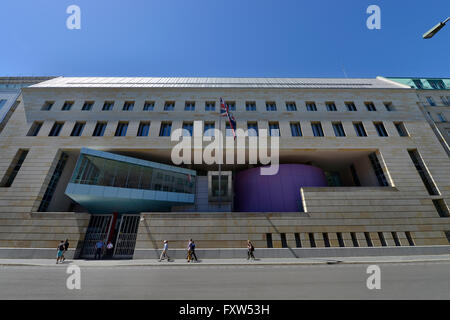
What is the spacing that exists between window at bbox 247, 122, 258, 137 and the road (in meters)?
16.0

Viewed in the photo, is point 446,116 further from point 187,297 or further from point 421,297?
point 187,297

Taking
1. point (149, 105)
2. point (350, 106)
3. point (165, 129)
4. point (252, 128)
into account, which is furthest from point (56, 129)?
point (350, 106)

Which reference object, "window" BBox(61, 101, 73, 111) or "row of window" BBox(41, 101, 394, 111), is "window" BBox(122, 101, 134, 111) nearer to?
"row of window" BBox(41, 101, 394, 111)

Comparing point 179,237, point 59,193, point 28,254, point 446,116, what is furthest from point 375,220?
point 59,193

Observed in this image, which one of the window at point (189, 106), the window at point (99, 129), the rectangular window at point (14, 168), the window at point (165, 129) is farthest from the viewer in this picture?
the window at point (189, 106)

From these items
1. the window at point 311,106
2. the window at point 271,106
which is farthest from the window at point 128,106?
the window at point 311,106

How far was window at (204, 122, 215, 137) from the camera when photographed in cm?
2274

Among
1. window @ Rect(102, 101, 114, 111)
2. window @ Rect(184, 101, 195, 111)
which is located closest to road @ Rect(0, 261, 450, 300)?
window @ Rect(102, 101, 114, 111)

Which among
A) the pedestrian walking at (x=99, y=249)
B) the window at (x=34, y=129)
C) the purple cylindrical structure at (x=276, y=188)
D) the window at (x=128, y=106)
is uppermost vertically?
Answer: the window at (x=128, y=106)

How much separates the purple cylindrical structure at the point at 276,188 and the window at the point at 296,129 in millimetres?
4611

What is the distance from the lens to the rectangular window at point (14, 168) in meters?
18.9

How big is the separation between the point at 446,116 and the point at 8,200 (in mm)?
62597

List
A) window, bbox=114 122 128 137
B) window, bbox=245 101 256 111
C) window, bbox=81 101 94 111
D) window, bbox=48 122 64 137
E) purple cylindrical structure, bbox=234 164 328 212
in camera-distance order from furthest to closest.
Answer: window, bbox=245 101 256 111 → window, bbox=81 101 94 111 → window, bbox=114 122 128 137 → window, bbox=48 122 64 137 → purple cylindrical structure, bbox=234 164 328 212

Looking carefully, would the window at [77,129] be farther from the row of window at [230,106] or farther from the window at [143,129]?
the window at [143,129]
